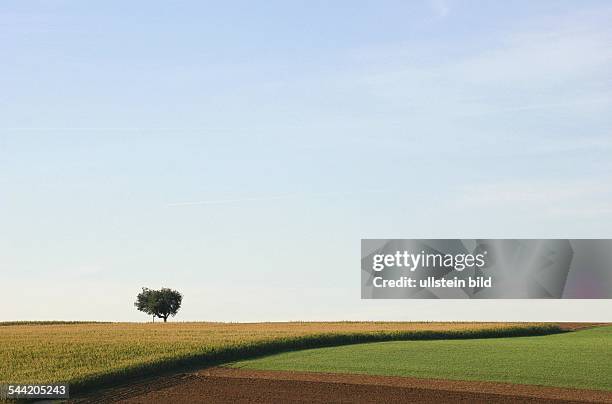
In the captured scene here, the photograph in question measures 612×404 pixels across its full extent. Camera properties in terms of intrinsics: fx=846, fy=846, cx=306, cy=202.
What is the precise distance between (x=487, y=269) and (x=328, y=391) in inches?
1268

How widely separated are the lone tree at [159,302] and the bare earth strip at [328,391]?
79.7 m

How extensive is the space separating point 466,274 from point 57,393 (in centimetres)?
3869

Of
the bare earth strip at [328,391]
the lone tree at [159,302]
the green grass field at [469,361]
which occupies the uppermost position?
the lone tree at [159,302]

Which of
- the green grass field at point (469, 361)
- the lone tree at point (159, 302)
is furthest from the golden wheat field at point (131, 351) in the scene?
the lone tree at point (159, 302)

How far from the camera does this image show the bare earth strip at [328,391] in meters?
37.6

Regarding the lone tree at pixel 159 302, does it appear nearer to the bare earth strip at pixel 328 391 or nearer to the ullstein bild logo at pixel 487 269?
the ullstein bild logo at pixel 487 269

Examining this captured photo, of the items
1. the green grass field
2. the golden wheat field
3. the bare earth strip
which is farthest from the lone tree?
the bare earth strip

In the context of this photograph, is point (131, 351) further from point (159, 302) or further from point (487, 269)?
point (159, 302)

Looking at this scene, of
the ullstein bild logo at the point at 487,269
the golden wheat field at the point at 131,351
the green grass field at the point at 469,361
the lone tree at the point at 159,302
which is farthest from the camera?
the lone tree at the point at 159,302

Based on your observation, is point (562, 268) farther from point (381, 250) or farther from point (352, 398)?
point (352, 398)

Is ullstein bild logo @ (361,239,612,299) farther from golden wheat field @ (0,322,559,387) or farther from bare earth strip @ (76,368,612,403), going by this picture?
bare earth strip @ (76,368,612,403)

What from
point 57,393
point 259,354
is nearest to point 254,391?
point 57,393

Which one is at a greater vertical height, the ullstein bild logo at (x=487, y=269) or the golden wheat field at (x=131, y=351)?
the ullstein bild logo at (x=487, y=269)

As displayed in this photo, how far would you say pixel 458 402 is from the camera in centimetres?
3675
